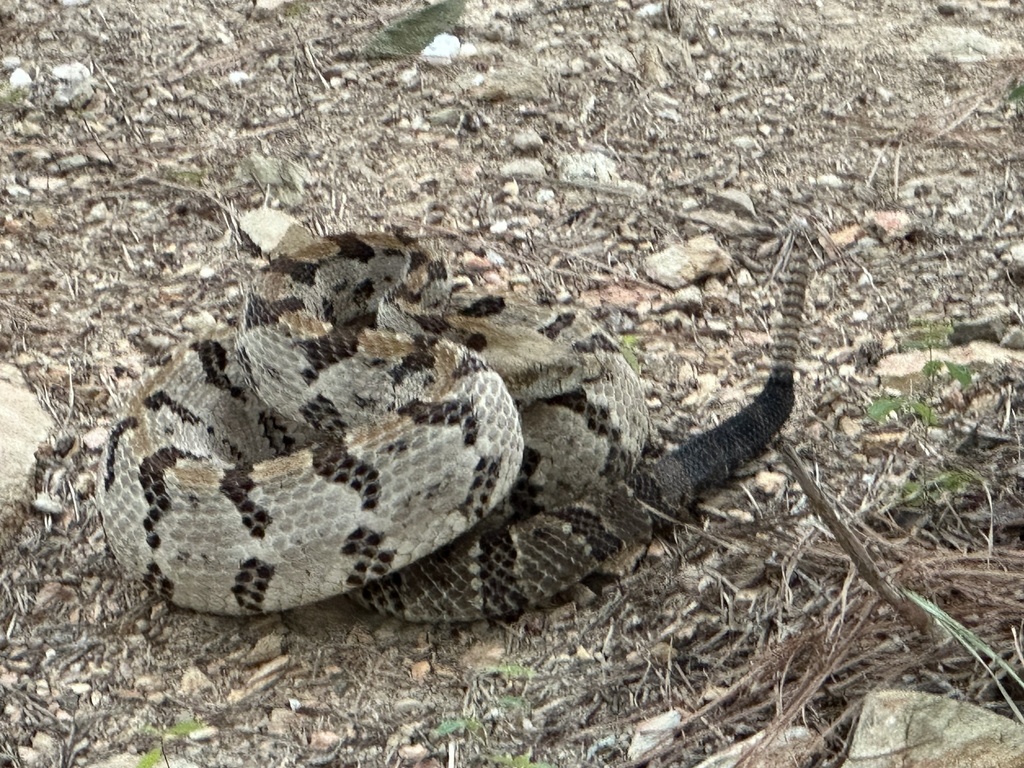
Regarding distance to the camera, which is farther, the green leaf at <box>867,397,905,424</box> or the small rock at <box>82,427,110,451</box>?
the small rock at <box>82,427,110,451</box>

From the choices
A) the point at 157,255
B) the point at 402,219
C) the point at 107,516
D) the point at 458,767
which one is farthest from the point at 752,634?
the point at 157,255

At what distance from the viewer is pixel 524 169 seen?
5.93 meters

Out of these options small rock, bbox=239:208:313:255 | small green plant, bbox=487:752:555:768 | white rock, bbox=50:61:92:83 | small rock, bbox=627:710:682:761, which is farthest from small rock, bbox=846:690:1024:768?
white rock, bbox=50:61:92:83

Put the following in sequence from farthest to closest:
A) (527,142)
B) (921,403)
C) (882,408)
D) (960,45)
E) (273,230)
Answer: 1. (960,45)
2. (527,142)
3. (273,230)
4. (921,403)
5. (882,408)

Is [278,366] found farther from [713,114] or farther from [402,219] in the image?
[713,114]

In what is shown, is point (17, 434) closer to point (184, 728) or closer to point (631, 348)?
point (184, 728)

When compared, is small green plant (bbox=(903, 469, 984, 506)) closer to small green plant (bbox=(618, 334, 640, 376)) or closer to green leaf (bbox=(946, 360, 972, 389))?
green leaf (bbox=(946, 360, 972, 389))

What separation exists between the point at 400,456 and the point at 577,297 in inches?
73.3

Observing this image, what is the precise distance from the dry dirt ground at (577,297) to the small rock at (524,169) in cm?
3

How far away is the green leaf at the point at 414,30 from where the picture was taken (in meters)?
6.54

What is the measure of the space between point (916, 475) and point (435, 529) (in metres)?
1.55

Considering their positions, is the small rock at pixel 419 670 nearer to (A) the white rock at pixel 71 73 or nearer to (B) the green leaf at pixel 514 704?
(B) the green leaf at pixel 514 704

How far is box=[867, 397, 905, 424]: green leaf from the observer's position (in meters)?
4.04

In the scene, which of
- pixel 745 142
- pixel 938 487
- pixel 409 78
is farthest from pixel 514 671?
pixel 409 78
